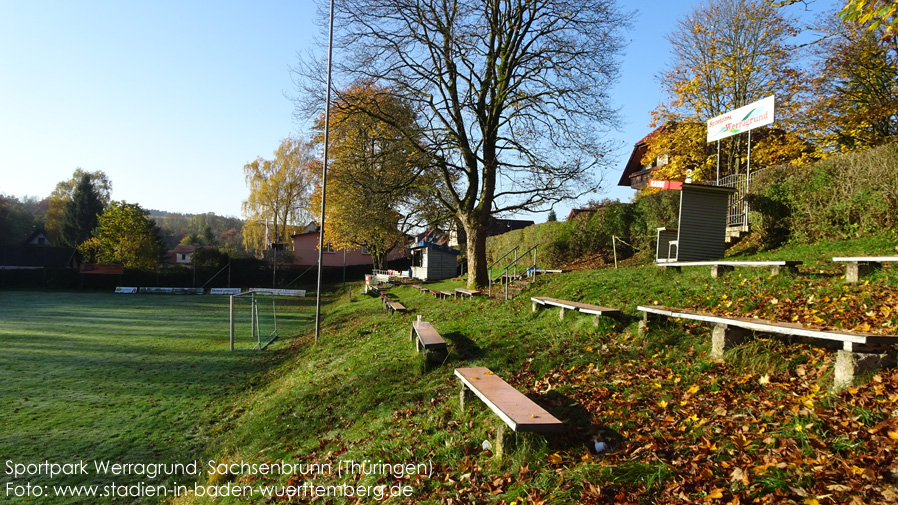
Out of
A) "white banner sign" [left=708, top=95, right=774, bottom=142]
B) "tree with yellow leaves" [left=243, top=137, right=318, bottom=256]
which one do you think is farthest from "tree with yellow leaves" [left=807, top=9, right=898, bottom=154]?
"tree with yellow leaves" [left=243, top=137, right=318, bottom=256]

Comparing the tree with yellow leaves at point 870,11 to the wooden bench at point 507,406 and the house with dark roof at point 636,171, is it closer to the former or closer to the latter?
the wooden bench at point 507,406

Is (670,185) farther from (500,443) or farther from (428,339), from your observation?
(500,443)

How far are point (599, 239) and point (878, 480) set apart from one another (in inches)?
647

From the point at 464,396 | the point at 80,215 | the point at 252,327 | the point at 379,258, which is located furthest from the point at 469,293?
the point at 80,215

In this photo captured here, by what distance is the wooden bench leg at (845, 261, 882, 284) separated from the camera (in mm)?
6812

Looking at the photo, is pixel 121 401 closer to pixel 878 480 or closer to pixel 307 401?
pixel 307 401

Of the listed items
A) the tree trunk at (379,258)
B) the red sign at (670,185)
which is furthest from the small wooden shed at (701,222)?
the tree trunk at (379,258)

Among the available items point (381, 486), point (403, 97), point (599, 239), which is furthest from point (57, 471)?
point (599, 239)

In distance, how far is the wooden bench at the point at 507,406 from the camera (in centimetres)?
384

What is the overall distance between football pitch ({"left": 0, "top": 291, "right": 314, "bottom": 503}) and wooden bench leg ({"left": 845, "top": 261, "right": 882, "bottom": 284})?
30.7 feet

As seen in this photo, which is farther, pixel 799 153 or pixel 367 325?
pixel 799 153

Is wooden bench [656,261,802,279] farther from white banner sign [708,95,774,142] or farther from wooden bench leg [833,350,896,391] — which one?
white banner sign [708,95,774,142]

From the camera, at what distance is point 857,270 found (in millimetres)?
6801

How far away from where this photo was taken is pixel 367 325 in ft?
51.1
